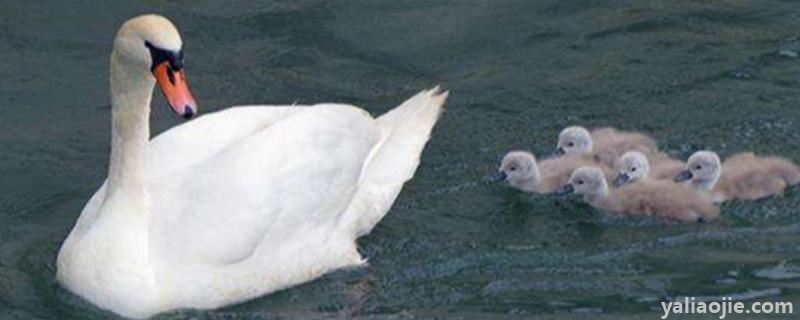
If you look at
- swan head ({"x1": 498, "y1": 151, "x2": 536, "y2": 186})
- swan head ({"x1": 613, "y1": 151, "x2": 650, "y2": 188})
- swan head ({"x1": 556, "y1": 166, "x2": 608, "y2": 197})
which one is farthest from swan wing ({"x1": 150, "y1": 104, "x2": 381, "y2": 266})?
swan head ({"x1": 613, "y1": 151, "x2": 650, "y2": 188})

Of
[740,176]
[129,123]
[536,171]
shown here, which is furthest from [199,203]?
[740,176]

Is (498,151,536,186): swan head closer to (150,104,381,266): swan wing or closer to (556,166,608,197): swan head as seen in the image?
(556,166,608,197): swan head

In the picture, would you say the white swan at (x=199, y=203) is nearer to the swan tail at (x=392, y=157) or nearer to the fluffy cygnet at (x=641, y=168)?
the swan tail at (x=392, y=157)

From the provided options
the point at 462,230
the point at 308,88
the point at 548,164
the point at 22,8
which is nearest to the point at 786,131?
the point at 548,164

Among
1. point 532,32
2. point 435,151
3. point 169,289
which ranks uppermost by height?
point 532,32

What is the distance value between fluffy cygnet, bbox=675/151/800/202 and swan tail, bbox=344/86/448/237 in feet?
3.89

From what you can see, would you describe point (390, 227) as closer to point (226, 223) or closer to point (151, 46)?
point (226, 223)

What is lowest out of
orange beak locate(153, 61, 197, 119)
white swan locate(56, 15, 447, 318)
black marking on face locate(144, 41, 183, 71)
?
white swan locate(56, 15, 447, 318)

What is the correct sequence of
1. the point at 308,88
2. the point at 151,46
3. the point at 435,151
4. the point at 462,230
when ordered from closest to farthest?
the point at 151,46 < the point at 462,230 < the point at 435,151 < the point at 308,88

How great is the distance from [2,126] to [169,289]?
7.44ft

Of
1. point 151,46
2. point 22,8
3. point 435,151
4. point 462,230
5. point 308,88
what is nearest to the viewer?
point 151,46

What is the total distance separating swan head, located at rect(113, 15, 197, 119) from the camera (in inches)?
307

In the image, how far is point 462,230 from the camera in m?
9.02

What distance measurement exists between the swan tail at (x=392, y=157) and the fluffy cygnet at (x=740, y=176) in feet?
3.89
